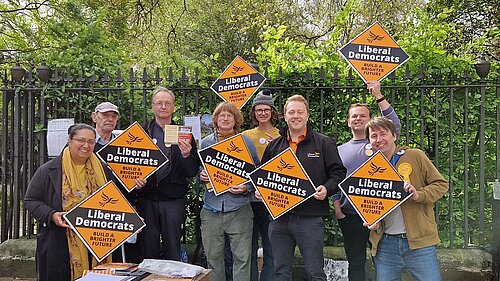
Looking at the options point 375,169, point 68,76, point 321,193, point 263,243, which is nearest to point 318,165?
point 321,193

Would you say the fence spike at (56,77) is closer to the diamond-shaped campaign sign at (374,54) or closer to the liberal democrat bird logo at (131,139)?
the liberal democrat bird logo at (131,139)

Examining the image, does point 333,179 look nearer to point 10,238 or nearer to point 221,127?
point 221,127

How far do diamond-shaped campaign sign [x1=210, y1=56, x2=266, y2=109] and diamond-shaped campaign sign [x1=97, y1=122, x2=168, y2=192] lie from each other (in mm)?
1162

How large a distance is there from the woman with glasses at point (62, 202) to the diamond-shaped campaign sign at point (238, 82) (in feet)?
5.59

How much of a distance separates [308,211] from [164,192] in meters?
1.44

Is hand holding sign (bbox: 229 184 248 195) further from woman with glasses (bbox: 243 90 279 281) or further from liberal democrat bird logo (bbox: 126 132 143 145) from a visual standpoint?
liberal democrat bird logo (bbox: 126 132 143 145)

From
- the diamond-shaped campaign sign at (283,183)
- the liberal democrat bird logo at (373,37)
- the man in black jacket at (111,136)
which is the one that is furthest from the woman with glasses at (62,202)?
the liberal democrat bird logo at (373,37)

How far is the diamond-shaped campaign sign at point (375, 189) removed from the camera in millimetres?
3830

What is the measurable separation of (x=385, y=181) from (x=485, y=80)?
258 centimetres

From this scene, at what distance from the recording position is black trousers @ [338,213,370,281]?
465 centimetres

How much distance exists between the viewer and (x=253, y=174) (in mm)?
4391

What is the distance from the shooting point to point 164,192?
479 cm

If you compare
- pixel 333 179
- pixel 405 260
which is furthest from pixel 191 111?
pixel 405 260

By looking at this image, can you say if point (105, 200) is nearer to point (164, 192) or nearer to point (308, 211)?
point (164, 192)
